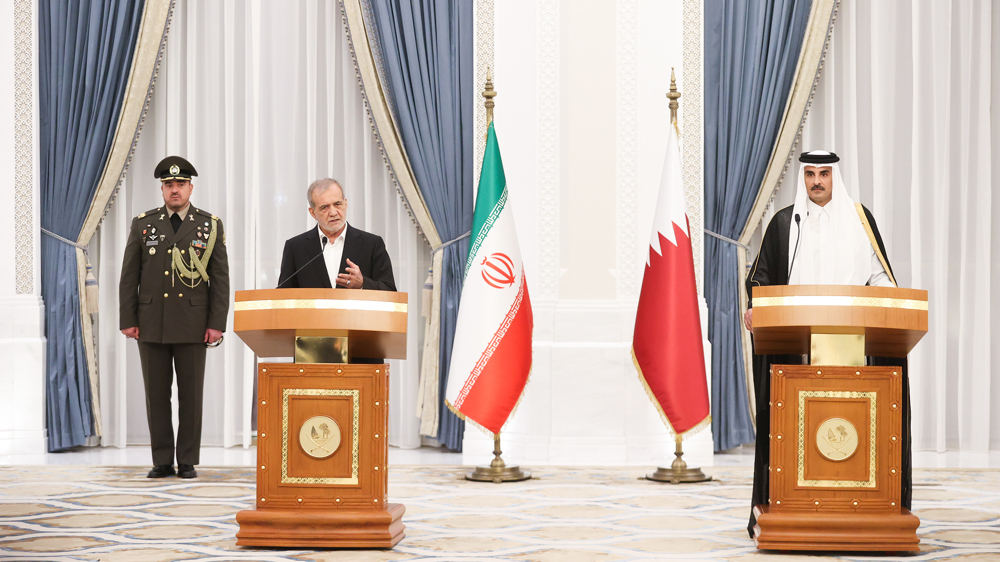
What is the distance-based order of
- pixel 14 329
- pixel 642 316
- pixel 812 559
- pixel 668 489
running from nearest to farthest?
pixel 812 559
pixel 668 489
pixel 642 316
pixel 14 329

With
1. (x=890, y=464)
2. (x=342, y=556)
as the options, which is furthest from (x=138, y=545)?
(x=890, y=464)

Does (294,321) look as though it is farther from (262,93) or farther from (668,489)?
(262,93)

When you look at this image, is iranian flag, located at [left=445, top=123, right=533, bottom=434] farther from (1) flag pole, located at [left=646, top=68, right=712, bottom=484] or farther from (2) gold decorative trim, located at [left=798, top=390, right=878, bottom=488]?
(2) gold decorative trim, located at [left=798, top=390, right=878, bottom=488]

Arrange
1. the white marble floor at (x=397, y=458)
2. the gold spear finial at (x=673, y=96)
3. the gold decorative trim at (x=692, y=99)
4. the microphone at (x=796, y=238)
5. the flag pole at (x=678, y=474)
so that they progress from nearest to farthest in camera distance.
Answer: the microphone at (x=796, y=238) < the flag pole at (x=678, y=474) < the gold spear finial at (x=673, y=96) < the white marble floor at (x=397, y=458) < the gold decorative trim at (x=692, y=99)

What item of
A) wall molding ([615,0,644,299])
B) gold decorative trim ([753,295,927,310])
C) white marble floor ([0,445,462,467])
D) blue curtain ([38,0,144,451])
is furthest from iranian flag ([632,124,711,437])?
blue curtain ([38,0,144,451])

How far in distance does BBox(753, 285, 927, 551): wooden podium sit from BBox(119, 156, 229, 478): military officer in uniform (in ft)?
10.00

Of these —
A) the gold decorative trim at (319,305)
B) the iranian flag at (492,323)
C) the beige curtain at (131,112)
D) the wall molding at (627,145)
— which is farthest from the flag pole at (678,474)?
the beige curtain at (131,112)

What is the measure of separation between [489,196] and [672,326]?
117 centimetres

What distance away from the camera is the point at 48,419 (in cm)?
634

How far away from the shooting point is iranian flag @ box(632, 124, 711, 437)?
16.9ft

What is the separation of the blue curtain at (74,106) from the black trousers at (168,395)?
1.39m

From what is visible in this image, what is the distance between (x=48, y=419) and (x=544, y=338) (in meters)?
3.21

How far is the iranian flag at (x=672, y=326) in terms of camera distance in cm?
514

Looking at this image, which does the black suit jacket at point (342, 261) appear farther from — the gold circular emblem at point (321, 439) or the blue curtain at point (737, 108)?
the blue curtain at point (737, 108)
